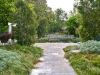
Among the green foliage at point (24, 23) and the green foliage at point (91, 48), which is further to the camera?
the green foliage at point (24, 23)

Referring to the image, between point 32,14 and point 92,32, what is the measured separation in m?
4.09

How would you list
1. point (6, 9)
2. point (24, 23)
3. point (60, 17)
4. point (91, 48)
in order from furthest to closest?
point (60, 17), point (6, 9), point (24, 23), point (91, 48)

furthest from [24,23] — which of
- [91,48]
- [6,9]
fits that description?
[91,48]

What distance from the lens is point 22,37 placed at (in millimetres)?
16234

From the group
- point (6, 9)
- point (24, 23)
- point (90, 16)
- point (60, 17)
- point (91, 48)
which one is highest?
point (60, 17)

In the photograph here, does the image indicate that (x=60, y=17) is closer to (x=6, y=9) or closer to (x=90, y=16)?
(x=6, y=9)

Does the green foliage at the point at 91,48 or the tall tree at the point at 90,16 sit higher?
the tall tree at the point at 90,16

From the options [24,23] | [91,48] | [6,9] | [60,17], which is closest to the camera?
[91,48]

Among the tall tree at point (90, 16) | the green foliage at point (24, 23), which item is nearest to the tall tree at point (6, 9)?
the green foliage at point (24, 23)

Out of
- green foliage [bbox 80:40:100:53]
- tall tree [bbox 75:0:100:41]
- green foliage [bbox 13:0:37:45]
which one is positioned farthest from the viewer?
tall tree [bbox 75:0:100:41]

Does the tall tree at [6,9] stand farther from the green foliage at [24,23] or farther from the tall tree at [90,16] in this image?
the tall tree at [90,16]

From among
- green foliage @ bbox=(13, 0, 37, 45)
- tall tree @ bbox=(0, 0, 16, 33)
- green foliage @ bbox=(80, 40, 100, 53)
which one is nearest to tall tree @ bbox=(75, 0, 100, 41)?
green foliage @ bbox=(80, 40, 100, 53)

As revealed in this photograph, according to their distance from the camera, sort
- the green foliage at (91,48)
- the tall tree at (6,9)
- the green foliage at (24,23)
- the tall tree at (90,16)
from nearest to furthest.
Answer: the green foliage at (91,48) → the green foliage at (24,23) → the tall tree at (90,16) → the tall tree at (6,9)

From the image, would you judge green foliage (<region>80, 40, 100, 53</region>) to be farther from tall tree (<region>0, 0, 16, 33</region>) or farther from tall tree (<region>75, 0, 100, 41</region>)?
tall tree (<region>0, 0, 16, 33</region>)
